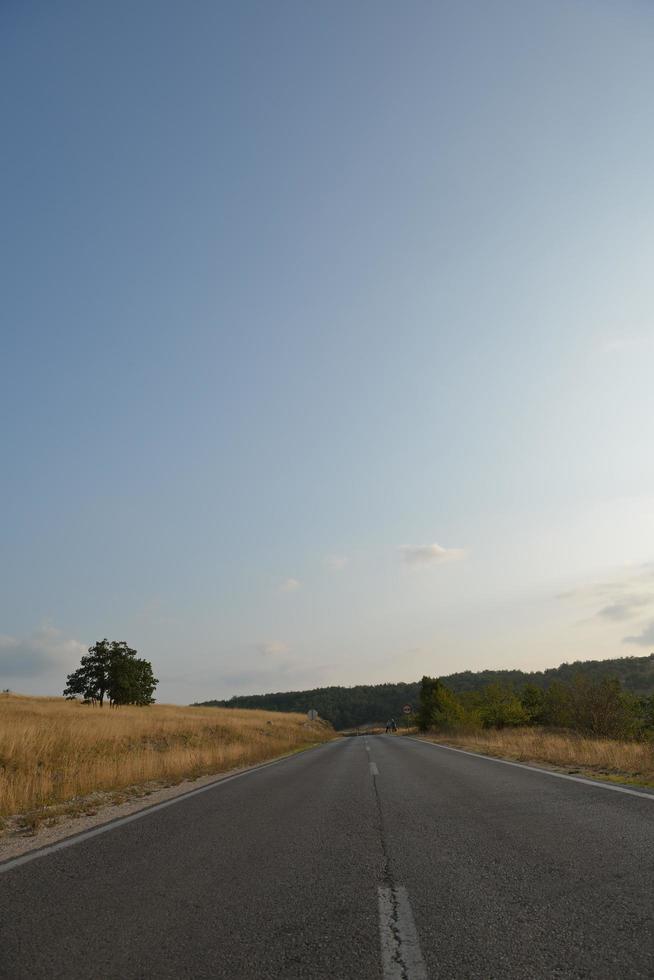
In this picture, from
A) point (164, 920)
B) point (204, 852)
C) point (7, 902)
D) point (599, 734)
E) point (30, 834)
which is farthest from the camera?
point (599, 734)

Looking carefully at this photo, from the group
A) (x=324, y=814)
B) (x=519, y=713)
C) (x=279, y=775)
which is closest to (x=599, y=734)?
(x=519, y=713)

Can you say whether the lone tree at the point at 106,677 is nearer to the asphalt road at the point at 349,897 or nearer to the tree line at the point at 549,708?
the tree line at the point at 549,708

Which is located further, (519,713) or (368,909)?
(519,713)

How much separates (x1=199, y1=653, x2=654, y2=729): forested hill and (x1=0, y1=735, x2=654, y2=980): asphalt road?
5391 inches

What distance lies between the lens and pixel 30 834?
293 inches

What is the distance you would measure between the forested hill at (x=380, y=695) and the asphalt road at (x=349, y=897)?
449 ft

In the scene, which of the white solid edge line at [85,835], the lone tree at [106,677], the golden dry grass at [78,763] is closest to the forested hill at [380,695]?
the lone tree at [106,677]

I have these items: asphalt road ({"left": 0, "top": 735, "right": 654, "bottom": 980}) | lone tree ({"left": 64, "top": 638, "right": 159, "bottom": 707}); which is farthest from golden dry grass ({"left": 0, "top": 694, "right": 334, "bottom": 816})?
lone tree ({"left": 64, "top": 638, "right": 159, "bottom": 707})

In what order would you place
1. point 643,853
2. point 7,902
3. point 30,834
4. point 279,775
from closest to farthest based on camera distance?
point 7,902 → point 643,853 → point 30,834 → point 279,775

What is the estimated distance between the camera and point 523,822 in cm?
670

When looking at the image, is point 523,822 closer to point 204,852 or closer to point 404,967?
point 204,852

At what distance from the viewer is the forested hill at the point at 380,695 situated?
5733 inches

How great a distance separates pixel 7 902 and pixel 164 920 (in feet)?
4.63

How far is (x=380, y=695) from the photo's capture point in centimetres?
17300
